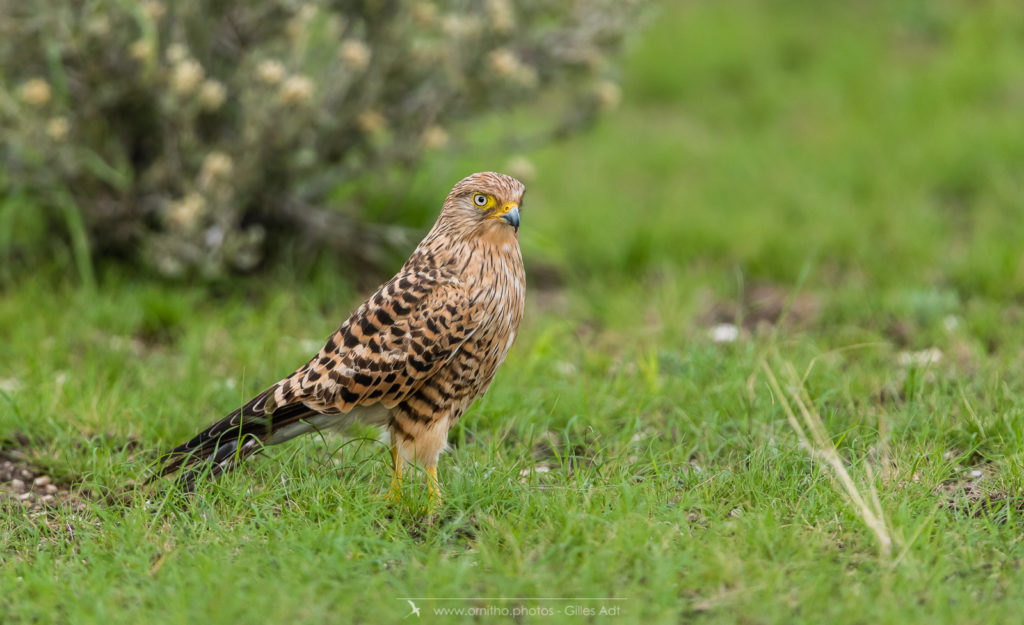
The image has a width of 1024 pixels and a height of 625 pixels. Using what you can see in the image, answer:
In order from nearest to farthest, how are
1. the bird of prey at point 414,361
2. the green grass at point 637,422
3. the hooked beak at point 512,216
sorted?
the green grass at point 637,422 → the bird of prey at point 414,361 → the hooked beak at point 512,216

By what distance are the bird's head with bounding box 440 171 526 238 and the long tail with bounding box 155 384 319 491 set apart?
840 mm

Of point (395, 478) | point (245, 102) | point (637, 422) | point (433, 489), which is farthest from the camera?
point (245, 102)

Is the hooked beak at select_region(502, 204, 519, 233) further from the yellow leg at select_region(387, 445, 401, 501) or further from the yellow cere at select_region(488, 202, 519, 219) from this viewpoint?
the yellow leg at select_region(387, 445, 401, 501)

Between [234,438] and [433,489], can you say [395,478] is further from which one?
[234,438]

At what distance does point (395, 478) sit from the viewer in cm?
374

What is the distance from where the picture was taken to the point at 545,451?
4270 millimetres

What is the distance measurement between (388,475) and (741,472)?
47.2 inches

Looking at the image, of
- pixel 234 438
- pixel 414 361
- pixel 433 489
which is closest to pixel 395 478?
pixel 433 489

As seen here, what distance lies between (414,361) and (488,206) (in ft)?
2.00

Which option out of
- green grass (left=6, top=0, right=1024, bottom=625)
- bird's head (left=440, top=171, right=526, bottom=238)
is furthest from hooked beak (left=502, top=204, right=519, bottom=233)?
green grass (left=6, top=0, right=1024, bottom=625)

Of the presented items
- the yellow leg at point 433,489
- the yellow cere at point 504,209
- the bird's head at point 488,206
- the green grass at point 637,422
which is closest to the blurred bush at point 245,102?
the green grass at point 637,422

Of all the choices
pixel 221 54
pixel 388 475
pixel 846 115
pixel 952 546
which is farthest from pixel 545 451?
pixel 846 115

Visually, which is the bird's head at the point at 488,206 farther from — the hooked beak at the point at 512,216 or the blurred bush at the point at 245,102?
the blurred bush at the point at 245,102

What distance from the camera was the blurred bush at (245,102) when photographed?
5547 mm
